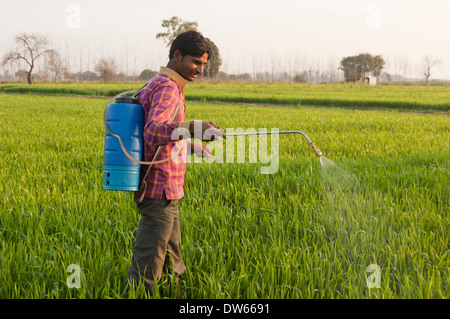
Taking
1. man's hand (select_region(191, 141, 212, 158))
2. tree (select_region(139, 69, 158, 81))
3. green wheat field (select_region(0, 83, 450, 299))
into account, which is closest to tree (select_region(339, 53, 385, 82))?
tree (select_region(139, 69, 158, 81))

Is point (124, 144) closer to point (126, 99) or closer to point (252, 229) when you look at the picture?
point (126, 99)

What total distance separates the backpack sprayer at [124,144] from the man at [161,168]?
0.06m

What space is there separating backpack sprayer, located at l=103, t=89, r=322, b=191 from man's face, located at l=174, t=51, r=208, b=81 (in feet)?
0.87

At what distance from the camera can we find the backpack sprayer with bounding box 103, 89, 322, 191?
1.91 metres

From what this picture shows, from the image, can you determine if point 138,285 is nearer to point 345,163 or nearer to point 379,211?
point 379,211

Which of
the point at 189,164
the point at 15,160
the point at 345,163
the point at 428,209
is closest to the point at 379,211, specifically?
the point at 428,209

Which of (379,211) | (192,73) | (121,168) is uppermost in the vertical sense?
(192,73)

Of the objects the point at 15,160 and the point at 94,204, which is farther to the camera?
the point at 15,160

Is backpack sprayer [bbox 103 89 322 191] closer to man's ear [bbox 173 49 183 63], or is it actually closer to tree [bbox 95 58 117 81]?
man's ear [bbox 173 49 183 63]

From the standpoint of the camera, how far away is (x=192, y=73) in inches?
82.7

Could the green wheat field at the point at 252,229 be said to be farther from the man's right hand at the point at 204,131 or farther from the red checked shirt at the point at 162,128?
the man's right hand at the point at 204,131

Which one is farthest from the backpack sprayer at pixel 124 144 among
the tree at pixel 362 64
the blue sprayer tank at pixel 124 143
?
the tree at pixel 362 64

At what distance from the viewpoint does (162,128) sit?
5.93ft
